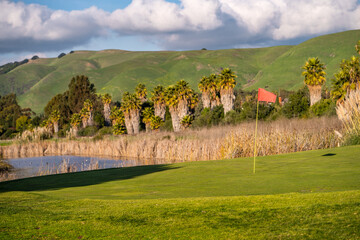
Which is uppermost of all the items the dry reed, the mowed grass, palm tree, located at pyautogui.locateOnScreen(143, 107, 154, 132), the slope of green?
the slope of green

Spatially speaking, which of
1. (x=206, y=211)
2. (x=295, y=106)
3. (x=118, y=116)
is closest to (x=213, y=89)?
(x=118, y=116)

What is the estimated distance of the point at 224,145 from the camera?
1023 inches

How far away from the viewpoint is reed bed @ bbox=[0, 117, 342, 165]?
24.9 m

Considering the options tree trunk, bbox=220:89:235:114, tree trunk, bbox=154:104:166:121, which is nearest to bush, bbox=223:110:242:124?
tree trunk, bbox=220:89:235:114

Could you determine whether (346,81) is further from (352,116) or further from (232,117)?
(352,116)

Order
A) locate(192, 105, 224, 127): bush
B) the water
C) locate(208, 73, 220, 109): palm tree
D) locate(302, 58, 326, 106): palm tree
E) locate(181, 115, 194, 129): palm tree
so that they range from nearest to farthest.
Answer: the water
locate(302, 58, 326, 106): palm tree
locate(192, 105, 224, 127): bush
locate(181, 115, 194, 129): palm tree
locate(208, 73, 220, 109): palm tree

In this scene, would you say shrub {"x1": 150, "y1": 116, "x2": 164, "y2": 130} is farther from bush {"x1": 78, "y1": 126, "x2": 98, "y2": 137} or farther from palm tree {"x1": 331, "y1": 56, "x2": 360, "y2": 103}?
palm tree {"x1": 331, "y1": 56, "x2": 360, "y2": 103}

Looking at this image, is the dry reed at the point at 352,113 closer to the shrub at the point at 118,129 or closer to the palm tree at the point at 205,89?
the palm tree at the point at 205,89

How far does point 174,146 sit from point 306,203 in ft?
87.2

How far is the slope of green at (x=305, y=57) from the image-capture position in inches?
5912

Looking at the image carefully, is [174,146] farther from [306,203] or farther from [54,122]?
[54,122]

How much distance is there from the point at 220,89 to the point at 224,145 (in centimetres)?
4311

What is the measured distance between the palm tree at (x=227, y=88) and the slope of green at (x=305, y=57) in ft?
262

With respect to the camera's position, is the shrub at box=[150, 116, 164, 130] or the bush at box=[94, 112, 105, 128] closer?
the shrub at box=[150, 116, 164, 130]
